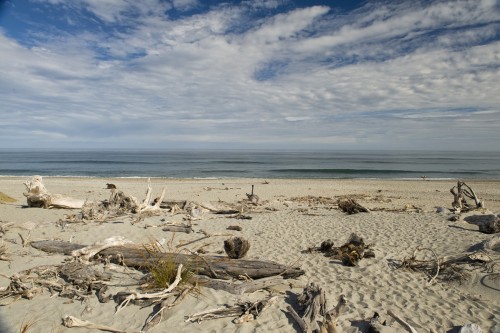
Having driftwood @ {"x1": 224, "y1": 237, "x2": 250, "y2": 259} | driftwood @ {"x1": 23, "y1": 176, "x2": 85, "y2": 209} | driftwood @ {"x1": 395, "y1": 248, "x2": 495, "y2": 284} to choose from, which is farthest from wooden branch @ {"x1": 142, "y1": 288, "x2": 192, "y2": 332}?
driftwood @ {"x1": 23, "y1": 176, "x2": 85, "y2": 209}

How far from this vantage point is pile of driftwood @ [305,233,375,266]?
7.43 metres

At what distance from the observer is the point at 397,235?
10070mm

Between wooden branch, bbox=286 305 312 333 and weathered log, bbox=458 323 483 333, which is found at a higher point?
weathered log, bbox=458 323 483 333

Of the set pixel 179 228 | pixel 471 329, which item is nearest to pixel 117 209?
pixel 179 228

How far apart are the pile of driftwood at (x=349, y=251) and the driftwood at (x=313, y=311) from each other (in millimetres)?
2392

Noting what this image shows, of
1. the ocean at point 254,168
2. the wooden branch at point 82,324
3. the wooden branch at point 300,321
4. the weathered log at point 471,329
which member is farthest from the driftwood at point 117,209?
the ocean at point 254,168

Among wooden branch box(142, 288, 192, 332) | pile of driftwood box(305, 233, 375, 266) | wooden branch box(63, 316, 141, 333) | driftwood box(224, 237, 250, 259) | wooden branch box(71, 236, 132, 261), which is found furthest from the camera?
pile of driftwood box(305, 233, 375, 266)

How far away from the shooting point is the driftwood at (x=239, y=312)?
4.73 meters

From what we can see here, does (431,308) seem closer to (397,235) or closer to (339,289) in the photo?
(339,289)

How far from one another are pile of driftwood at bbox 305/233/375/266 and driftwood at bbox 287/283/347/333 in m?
2.39

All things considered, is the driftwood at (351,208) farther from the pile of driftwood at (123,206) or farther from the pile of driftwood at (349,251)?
the pile of driftwood at (349,251)

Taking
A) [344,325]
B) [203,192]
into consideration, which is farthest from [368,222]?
[203,192]

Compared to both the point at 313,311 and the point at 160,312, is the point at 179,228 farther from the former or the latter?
the point at 313,311

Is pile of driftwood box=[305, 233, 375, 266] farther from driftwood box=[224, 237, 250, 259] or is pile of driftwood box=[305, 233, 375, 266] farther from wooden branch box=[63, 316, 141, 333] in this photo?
wooden branch box=[63, 316, 141, 333]
